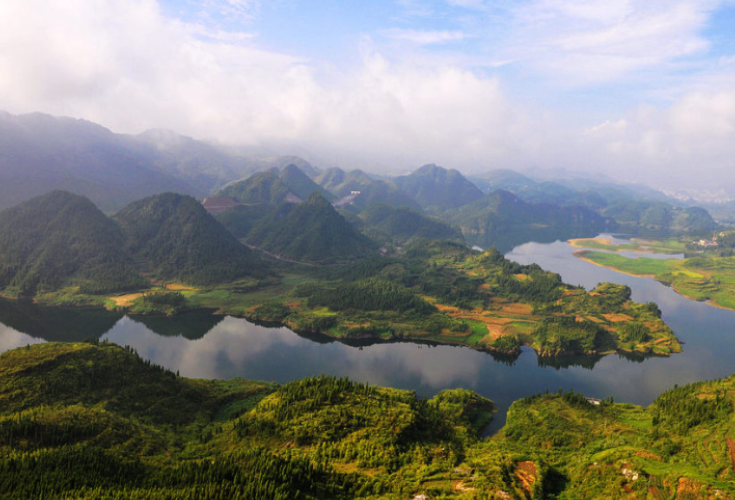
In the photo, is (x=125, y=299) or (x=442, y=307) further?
(x=442, y=307)

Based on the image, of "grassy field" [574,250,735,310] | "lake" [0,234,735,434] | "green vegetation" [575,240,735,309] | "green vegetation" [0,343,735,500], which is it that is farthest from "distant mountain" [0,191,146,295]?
"green vegetation" [575,240,735,309]

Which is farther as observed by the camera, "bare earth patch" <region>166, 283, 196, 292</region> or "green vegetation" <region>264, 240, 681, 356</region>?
"bare earth patch" <region>166, 283, 196, 292</region>

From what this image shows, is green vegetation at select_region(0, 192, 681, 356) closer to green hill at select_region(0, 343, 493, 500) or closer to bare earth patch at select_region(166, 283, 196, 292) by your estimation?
bare earth patch at select_region(166, 283, 196, 292)

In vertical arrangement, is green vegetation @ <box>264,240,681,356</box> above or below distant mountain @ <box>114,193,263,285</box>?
below

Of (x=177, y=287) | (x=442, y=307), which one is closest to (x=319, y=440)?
(x=442, y=307)

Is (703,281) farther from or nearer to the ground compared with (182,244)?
nearer to the ground

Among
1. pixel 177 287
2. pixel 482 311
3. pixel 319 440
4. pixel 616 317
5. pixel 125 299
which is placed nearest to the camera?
pixel 319 440

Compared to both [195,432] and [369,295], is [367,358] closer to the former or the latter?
[369,295]
